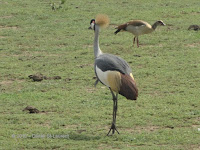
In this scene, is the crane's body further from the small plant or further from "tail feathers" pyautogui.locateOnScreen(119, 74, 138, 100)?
the small plant

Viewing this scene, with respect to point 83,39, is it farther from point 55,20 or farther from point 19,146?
Answer: point 19,146

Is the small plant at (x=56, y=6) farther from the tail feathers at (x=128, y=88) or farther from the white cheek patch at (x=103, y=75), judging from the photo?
the tail feathers at (x=128, y=88)

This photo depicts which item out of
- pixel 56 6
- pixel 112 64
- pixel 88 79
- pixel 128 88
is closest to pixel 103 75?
pixel 112 64

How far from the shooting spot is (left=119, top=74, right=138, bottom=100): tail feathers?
7578 mm

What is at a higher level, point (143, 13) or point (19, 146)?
point (143, 13)

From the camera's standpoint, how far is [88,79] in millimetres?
10938

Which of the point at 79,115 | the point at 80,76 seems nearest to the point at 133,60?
the point at 80,76

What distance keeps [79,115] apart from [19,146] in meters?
1.59

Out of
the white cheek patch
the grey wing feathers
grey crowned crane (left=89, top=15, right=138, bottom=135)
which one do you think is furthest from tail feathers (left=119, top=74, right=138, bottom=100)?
the white cheek patch

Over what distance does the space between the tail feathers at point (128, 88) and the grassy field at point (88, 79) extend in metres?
0.62

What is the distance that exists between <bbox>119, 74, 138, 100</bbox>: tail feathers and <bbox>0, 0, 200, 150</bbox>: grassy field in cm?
62

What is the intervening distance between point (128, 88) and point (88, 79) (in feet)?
11.0

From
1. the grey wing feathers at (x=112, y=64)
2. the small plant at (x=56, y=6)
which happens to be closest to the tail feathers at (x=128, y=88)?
the grey wing feathers at (x=112, y=64)

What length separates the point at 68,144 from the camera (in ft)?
24.6
